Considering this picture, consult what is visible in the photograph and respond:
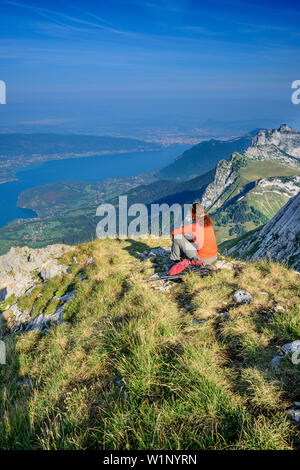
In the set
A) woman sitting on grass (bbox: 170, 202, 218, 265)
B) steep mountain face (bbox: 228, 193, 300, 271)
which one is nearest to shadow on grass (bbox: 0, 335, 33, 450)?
woman sitting on grass (bbox: 170, 202, 218, 265)

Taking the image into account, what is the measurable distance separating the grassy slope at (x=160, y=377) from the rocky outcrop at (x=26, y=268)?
19.7ft

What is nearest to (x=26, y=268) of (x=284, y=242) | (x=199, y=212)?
(x=199, y=212)

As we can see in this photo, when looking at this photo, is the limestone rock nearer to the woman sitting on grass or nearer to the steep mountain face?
the woman sitting on grass

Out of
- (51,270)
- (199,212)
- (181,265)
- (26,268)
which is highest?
(199,212)

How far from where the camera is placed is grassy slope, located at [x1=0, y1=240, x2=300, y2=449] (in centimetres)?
363

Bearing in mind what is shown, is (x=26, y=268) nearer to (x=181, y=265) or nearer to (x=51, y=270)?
(x=51, y=270)

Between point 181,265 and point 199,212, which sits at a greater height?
point 199,212

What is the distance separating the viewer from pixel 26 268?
51.0 feet

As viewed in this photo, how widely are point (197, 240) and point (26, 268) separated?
1104 cm

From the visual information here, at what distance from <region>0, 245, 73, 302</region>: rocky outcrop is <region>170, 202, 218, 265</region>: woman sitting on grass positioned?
7087mm

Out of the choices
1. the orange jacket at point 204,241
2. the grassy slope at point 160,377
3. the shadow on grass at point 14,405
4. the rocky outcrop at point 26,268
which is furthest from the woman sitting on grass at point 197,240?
the shadow on grass at point 14,405

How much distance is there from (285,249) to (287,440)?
30737 millimetres

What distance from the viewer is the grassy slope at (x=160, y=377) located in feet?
11.9
